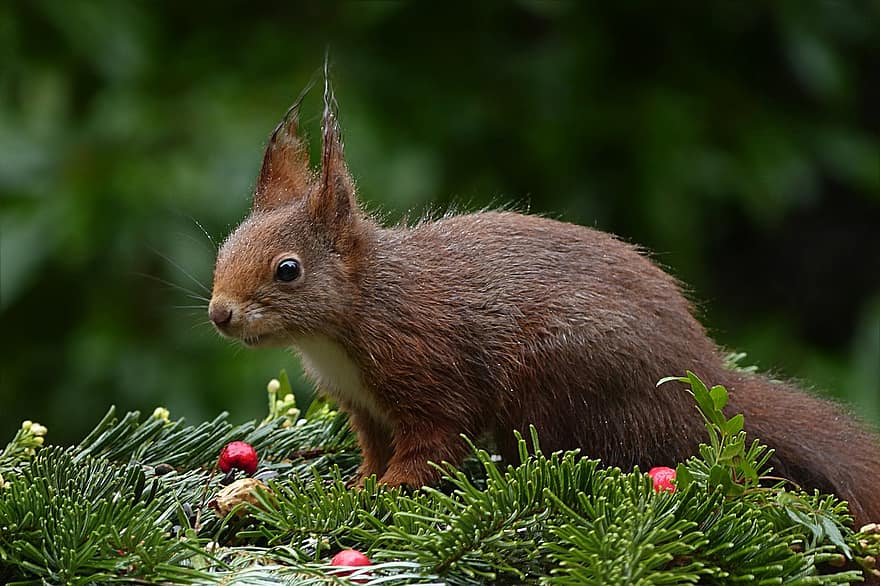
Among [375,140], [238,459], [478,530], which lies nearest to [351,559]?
[478,530]

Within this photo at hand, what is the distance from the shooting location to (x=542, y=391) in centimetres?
241

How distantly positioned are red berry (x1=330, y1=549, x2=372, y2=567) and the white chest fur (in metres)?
0.60

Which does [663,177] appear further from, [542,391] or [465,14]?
[542,391]

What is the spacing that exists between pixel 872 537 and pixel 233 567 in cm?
97

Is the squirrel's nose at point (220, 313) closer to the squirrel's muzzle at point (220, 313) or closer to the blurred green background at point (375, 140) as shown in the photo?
the squirrel's muzzle at point (220, 313)

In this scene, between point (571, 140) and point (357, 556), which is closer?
point (357, 556)

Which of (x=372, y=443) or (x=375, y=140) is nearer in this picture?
(x=372, y=443)

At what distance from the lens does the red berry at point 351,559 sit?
1.89 m

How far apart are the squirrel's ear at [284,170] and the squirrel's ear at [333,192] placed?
0.48 feet

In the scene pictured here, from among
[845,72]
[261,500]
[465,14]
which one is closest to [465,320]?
[261,500]

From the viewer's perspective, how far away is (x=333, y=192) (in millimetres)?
2523

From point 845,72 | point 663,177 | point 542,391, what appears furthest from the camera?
point 845,72

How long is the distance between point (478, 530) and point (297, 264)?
818 millimetres

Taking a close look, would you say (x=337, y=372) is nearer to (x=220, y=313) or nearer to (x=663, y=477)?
(x=220, y=313)
